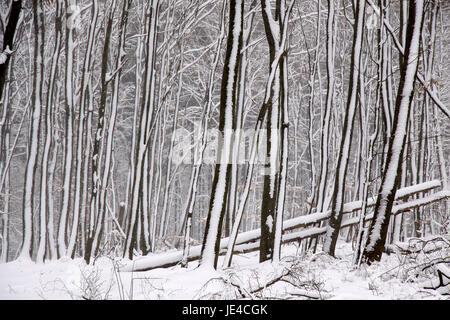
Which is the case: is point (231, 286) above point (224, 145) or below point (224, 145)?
below

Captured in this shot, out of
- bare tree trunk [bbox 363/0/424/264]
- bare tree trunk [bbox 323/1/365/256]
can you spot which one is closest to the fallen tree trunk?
bare tree trunk [bbox 323/1/365/256]

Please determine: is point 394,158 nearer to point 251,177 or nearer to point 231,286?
point 251,177

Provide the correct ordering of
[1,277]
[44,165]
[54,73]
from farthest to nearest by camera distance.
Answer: [54,73]
[44,165]
[1,277]

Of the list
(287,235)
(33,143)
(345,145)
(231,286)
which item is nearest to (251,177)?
(231,286)

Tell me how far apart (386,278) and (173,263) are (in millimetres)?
3253

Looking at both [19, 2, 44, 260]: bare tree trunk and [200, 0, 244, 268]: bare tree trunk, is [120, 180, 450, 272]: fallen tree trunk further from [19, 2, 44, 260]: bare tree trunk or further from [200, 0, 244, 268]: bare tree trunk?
[19, 2, 44, 260]: bare tree trunk

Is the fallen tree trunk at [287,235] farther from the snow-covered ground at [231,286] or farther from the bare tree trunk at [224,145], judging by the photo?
the snow-covered ground at [231,286]

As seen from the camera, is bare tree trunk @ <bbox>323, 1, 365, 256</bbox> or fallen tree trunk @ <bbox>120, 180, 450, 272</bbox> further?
bare tree trunk @ <bbox>323, 1, 365, 256</bbox>

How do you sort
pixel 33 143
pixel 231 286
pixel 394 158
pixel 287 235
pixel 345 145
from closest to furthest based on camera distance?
pixel 231 286
pixel 394 158
pixel 345 145
pixel 287 235
pixel 33 143

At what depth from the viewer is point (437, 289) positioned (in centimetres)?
319

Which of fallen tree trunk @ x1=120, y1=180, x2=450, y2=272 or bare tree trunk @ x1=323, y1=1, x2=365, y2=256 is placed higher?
bare tree trunk @ x1=323, y1=1, x2=365, y2=256

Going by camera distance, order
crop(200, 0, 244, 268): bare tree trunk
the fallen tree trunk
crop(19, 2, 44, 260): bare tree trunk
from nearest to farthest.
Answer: crop(200, 0, 244, 268): bare tree trunk → the fallen tree trunk → crop(19, 2, 44, 260): bare tree trunk
